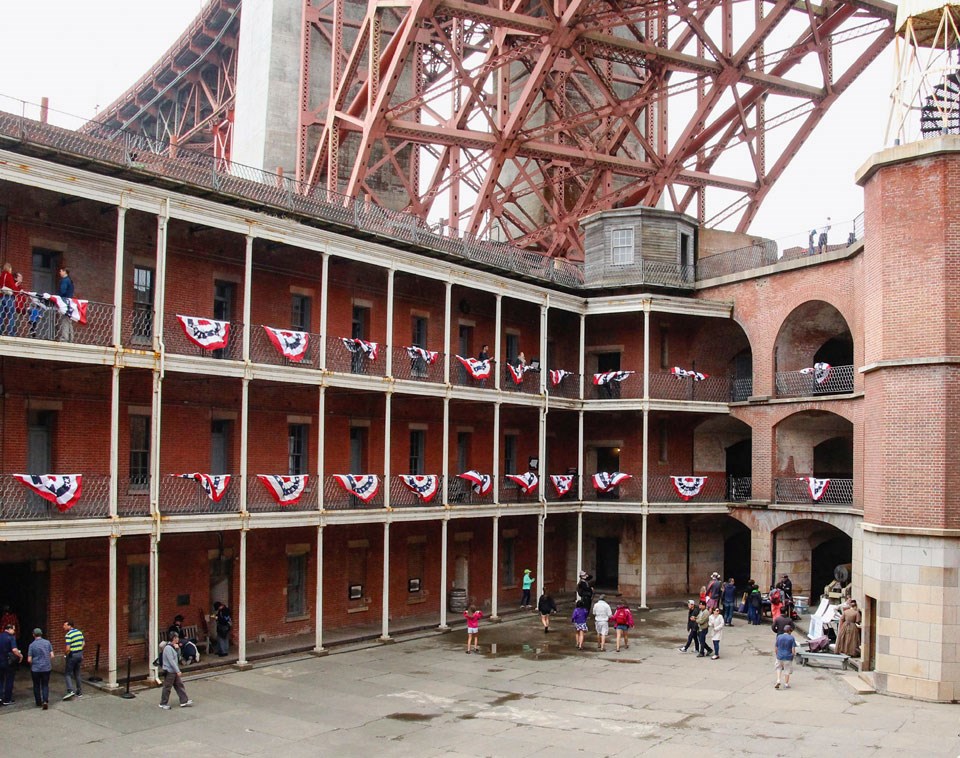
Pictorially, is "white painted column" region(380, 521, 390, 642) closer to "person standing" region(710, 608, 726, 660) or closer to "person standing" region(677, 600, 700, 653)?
"person standing" region(677, 600, 700, 653)

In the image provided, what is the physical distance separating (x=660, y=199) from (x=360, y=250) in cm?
1960

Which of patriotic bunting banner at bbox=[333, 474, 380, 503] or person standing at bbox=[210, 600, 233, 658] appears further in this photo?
patriotic bunting banner at bbox=[333, 474, 380, 503]

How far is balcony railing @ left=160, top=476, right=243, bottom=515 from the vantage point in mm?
22469

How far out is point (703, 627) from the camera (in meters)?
25.1

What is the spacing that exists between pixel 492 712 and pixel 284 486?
795cm

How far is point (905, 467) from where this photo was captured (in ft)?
71.7

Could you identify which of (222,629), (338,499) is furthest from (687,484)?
(222,629)

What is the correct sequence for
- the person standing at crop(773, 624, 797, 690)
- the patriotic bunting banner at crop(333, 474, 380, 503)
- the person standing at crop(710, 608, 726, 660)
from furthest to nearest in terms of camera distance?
the patriotic bunting banner at crop(333, 474, 380, 503)
the person standing at crop(710, 608, 726, 660)
the person standing at crop(773, 624, 797, 690)

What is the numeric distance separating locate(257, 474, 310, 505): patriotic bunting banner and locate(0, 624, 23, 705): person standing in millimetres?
6698

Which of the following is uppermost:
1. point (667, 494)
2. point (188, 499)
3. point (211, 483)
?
point (211, 483)

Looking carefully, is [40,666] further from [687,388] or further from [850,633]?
[687,388]

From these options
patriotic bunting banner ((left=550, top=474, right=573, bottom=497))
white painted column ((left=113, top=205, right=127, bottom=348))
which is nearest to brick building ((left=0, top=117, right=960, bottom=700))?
A: white painted column ((left=113, top=205, right=127, bottom=348))

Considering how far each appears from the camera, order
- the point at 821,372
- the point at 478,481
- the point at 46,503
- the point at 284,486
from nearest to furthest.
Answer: the point at 46,503 → the point at 284,486 → the point at 478,481 → the point at 821,372

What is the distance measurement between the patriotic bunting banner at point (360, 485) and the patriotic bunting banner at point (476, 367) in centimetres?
498
